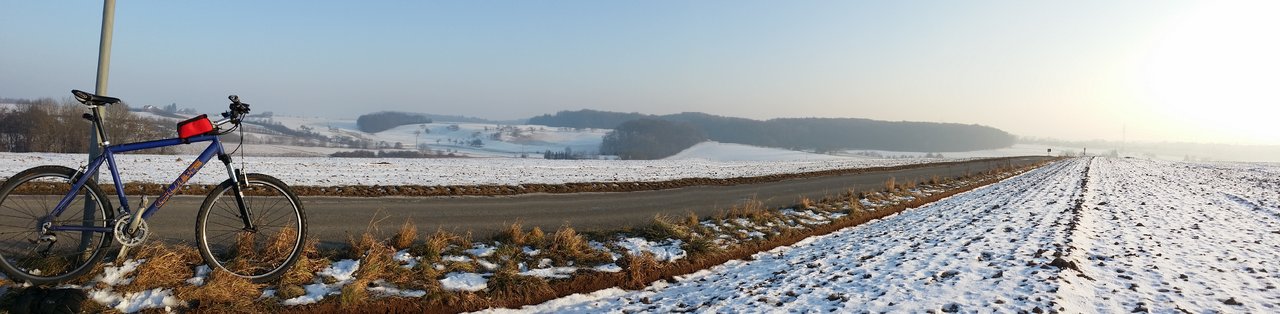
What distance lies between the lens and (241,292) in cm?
518

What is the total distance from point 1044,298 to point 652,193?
1398 centimetres

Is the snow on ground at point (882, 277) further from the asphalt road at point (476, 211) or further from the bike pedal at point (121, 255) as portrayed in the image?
the bike pedal at point (121, 255)

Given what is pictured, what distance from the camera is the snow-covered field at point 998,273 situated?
5.34 meters

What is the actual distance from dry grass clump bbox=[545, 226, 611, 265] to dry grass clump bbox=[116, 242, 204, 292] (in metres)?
3.86

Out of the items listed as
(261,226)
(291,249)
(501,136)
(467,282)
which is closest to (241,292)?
(291,249)

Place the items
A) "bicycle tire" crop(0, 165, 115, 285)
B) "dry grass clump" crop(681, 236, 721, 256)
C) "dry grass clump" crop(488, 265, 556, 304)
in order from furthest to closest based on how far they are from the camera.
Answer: "dry grass clump" crop(681, 236, 721, 256) < "dry grass clump" crop(488, 265, 556, 304) < "bicycle tire" crop(0, 165, 115, 285)

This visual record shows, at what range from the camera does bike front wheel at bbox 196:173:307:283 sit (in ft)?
17.1

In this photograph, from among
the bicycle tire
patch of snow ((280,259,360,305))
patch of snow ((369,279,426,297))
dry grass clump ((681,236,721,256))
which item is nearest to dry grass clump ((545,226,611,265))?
dry grass clump ((681,236,721,256))

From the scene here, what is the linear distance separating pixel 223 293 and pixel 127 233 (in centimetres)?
96

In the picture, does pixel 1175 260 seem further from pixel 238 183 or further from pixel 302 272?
pixel 238 183

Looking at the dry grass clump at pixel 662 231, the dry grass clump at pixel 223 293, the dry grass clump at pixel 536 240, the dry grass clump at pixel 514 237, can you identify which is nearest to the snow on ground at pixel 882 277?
the dry grass clump at pixel 662 231

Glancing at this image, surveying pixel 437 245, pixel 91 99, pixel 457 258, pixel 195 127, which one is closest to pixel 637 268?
pixel 457 258

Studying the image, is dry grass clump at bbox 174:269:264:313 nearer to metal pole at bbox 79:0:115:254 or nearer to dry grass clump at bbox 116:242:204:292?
dry grass clump at bbox 116:242:204:292

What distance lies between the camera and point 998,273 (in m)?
6.36
